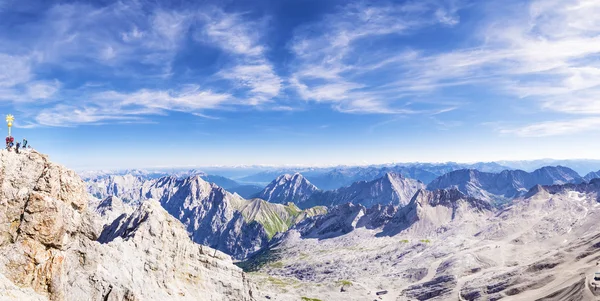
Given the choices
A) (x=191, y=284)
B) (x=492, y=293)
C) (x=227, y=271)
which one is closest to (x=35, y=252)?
(x=191, y=284)

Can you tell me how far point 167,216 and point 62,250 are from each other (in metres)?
37.6

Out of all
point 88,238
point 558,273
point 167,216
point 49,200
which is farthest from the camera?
point 558,273

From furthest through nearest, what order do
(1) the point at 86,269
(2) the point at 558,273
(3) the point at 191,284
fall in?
(2) the point at 558,273 < (3) the point at 191,284 < (1) the point at 86,269

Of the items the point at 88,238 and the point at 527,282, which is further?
the point at 527,282

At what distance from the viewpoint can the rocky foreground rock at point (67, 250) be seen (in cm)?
4291

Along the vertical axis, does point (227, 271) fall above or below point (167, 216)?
below

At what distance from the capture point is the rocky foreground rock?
42906 mm

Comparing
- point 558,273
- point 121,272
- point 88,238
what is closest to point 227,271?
point 121,272

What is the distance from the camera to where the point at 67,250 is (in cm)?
5044

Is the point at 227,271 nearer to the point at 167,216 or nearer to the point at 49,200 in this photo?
the point at 167,216

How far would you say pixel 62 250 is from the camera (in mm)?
48406

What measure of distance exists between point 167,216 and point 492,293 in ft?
642

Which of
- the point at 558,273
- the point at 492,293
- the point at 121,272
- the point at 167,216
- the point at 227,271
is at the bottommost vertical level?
the point at 492,293

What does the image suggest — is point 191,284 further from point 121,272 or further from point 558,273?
point 558,273
